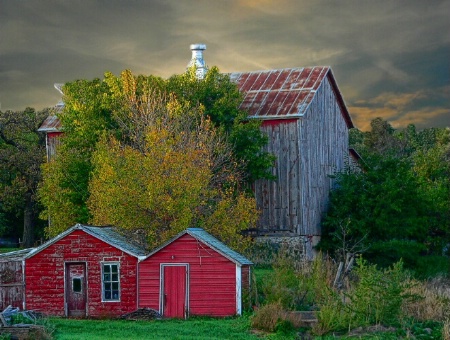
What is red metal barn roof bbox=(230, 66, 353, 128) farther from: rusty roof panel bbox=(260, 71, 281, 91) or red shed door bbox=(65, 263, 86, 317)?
red shed door bbox=(65, 263, 86, 317)

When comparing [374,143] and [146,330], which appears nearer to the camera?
[146,330]

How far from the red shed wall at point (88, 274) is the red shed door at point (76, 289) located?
191 millimetres

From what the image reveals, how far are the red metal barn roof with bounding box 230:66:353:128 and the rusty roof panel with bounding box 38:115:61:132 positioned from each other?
10055 millimetres

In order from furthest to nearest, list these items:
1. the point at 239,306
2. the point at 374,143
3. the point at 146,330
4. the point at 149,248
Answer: the point at 374,143, the point at 149,248, the point at 239,306, the point at 146,330

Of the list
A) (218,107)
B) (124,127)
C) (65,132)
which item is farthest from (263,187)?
(65,132)

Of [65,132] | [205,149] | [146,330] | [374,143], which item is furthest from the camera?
[374,143]

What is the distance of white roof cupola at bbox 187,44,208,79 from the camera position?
5288 centimetres

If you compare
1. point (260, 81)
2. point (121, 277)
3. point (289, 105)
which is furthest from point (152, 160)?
point (260, 81)

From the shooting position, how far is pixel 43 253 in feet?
117

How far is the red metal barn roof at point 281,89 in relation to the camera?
159ft

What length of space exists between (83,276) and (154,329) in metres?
5.86

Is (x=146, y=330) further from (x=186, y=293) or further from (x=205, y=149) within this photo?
(x=205, y=149)

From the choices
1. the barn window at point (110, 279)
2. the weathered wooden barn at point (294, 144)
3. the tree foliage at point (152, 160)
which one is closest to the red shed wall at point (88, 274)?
the barn window at point (110, 279)

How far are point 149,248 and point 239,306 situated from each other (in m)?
5.66
